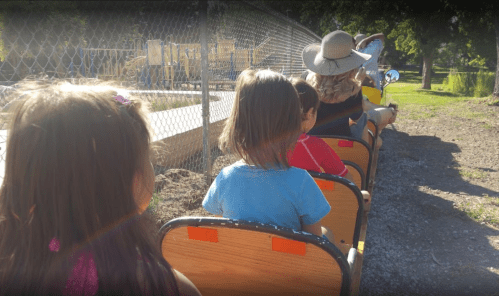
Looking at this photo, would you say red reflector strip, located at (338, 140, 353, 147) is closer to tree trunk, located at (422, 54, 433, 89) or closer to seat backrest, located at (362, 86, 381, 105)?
seat backrest, located at (362, 86, 381, 105)

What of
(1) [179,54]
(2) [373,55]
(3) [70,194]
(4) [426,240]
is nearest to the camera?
(3) [70,194]

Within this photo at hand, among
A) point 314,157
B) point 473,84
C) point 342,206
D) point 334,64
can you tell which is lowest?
point 342,206

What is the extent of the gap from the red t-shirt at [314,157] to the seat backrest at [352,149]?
66 centimetres

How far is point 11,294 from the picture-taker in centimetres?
89

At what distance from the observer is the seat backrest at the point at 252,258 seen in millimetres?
1222

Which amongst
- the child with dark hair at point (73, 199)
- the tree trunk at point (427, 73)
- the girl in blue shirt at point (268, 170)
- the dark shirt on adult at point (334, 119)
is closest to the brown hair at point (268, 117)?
the girl in blue shirt at point (268, 170)

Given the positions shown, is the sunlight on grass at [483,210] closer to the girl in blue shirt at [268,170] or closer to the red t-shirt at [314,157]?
the red t-shirt at [314,157]

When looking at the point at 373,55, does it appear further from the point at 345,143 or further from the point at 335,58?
the point at 345,143

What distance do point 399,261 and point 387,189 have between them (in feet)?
5.74

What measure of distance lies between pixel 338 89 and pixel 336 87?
0.03 metres

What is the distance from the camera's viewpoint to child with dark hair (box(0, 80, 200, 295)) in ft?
2.76

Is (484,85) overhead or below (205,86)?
below

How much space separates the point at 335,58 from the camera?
3.61 meters

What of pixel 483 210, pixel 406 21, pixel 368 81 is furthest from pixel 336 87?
pixel 406 21
